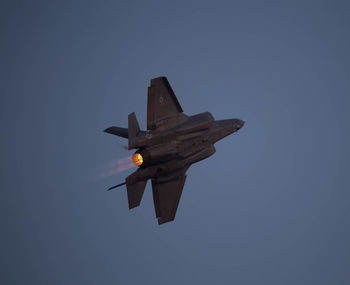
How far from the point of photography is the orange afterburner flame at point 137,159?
26205 millimetres

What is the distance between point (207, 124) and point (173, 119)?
2.31 meters

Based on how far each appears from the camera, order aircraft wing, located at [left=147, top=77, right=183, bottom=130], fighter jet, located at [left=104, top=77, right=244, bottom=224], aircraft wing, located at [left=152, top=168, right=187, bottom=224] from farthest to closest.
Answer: aircraft wing, located at [left=152, top=168, right=187, bottom=224], aircraft wing, located at [left=147, top=77, right=183, bottom=130], fighter jet, located at [left=104, top=77, right=244, bottom=224]

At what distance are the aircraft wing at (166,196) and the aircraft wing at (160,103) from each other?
13.8 feet

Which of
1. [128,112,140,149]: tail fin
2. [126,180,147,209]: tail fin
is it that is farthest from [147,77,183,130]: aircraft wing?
[126,180,147,209]: tail fin

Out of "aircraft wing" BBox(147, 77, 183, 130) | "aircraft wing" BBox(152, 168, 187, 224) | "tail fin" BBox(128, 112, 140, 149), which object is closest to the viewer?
"tail fin" BBox(128, 112, 140, 149)

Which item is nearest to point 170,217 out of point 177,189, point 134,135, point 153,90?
point 177,189

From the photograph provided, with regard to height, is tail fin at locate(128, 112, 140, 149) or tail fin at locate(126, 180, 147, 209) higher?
tail fin at locate(128, 112, 140, 149)

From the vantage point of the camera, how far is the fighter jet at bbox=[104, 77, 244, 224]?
26.3 meters

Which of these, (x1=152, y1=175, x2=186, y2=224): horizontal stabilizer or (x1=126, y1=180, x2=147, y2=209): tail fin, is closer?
(x1=126, y1=180, x2=147, y2=209): tail fin

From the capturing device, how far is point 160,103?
27844 millimetres

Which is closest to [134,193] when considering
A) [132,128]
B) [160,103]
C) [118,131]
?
[132,128]

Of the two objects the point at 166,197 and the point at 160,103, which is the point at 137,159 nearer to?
the point at 166,197

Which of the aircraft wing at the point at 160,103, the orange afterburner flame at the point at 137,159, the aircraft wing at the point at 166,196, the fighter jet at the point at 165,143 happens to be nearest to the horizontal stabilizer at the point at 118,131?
the fighter jet at the point at 165,143

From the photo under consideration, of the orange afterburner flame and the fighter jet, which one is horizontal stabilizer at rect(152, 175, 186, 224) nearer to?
the fighter jet
